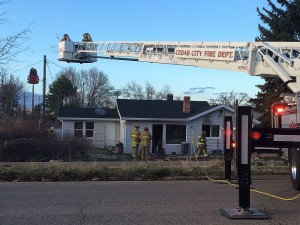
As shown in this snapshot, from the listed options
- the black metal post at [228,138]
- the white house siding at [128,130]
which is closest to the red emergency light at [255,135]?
the black metal post at [228,138]

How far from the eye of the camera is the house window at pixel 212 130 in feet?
104

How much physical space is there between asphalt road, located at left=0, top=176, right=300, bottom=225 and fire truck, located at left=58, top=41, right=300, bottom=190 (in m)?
1.22

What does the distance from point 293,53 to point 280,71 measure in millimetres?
1016

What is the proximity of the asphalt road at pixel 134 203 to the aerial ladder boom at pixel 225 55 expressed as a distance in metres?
4.15

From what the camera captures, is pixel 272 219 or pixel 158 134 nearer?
pixel 272 219

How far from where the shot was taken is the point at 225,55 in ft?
53.0

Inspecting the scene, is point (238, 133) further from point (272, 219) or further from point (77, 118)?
point (77, 118)

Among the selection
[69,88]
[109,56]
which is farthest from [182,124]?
[69,88]

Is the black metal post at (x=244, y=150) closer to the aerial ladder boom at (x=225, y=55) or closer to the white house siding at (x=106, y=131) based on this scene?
the aerial ladder boom at (x=225, y=55)

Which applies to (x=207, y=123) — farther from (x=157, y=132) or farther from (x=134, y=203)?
(x=134, y=203)

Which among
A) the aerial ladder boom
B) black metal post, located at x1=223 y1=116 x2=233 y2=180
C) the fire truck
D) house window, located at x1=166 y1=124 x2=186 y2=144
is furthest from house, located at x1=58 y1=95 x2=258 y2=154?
black metal post, located at x1=223 y1=116 x2=233 y2=180

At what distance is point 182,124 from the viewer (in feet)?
103

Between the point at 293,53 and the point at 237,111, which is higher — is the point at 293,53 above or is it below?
above

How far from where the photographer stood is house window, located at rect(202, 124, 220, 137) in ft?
104
